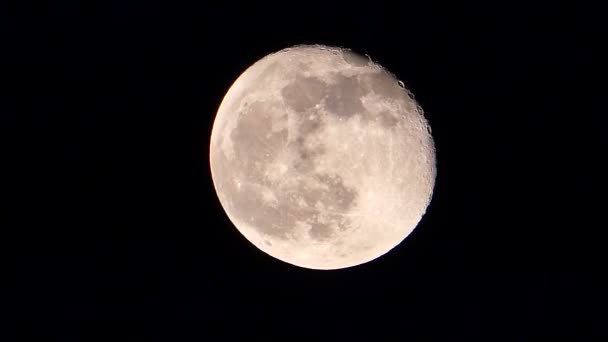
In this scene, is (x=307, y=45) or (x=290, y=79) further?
(x=307, y=45)

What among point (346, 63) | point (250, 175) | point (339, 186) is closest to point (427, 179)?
point (339, 186)

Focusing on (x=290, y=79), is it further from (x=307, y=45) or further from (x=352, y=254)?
(x=352, y=254)

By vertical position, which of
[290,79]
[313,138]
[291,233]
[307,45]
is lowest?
[291,233]

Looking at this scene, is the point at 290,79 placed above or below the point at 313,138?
above

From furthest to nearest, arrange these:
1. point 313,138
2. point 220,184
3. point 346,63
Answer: point 220,184, point 346,63, point 313,138

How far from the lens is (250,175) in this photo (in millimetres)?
5582

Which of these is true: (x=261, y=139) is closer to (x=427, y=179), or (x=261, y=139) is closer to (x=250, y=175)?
(x=250, y=175)

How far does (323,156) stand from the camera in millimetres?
5289

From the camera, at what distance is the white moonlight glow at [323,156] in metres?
5.32

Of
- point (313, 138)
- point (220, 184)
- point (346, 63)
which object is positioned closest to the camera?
point (313, 138)

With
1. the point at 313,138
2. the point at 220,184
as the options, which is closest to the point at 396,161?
the point at 313,138

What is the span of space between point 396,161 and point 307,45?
1.58 metres

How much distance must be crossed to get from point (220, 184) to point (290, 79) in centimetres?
140

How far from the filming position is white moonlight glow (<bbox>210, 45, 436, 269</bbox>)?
17.4 feet
